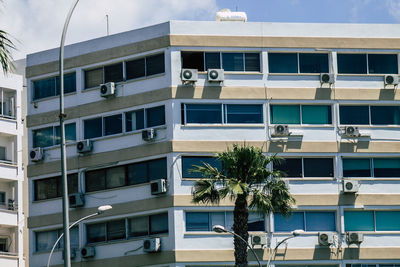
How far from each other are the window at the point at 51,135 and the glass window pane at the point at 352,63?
45.4ft

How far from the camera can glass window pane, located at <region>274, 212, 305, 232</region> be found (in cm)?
4731

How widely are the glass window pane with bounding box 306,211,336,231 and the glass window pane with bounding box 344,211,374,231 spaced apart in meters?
0.68

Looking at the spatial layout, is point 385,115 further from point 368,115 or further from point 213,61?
point 213,61

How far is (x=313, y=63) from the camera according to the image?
49.2m

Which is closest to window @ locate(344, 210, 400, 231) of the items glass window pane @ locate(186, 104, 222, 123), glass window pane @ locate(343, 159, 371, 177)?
glass window pane @ locate(343, 159, 371, 177)

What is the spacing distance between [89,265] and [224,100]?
10434mm

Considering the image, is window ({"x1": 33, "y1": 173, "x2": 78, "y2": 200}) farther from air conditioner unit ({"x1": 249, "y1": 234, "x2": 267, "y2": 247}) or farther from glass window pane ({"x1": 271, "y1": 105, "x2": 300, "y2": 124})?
glass window pane ({"x1": 271, "y1": 105, "x2": 300, "y2": 124})

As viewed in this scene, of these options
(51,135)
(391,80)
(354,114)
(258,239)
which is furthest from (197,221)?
(391,80)

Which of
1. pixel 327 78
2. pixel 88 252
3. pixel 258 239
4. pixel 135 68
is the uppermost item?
pixel 135 68

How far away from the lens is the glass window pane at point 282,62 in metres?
48.7

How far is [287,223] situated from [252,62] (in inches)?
317

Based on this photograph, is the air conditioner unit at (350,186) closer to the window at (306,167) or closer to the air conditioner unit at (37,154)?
the window at (306,167)

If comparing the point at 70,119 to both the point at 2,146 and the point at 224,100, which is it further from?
the point at 2,146

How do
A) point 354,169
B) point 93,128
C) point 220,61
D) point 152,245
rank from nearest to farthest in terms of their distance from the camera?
point 152,245, point 220,61, point 354,169, point 93,128
